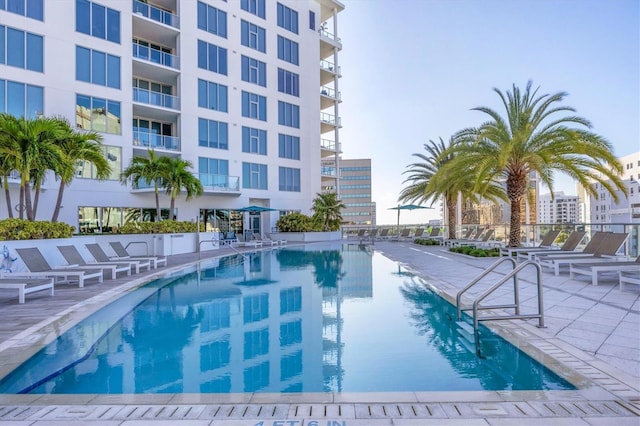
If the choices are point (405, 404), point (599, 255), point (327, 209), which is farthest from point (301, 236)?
point (405, 404)

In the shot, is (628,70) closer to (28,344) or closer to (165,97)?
(28,344)

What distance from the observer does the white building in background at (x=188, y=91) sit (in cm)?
2005

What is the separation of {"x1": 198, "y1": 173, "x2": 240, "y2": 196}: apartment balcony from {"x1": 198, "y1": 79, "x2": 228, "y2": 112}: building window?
4912 millimetres

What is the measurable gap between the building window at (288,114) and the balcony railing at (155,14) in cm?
916

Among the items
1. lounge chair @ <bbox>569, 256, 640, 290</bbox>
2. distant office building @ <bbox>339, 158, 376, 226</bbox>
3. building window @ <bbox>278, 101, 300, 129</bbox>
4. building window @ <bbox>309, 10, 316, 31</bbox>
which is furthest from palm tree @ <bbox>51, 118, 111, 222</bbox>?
distant office building @ <bbox>339, 158, 376, 226</bbox>

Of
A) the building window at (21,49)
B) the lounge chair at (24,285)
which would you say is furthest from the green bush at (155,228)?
the building window at (21,49)

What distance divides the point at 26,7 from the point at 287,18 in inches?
710

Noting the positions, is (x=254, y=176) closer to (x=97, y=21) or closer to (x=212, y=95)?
(x=212, y=95)

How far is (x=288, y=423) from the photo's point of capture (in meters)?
2.97

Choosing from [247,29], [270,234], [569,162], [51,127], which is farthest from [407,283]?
[247,29]

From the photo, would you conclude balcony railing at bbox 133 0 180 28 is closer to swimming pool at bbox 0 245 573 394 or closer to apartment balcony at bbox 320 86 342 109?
apartment balcony at bbox 320 86 342 109

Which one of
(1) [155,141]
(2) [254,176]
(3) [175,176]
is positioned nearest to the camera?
(3) [175,176]

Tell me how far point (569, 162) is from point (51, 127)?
16853 mm

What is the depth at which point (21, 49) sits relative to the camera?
63.5 ft
